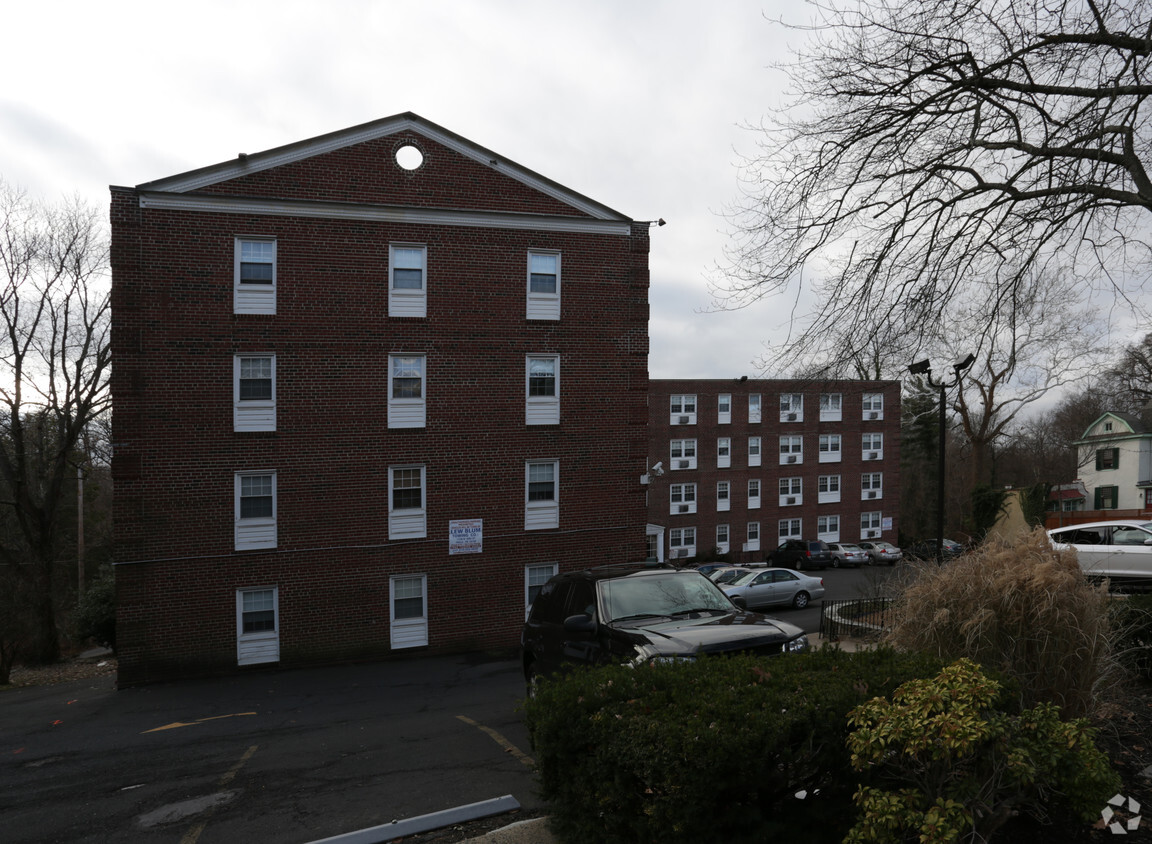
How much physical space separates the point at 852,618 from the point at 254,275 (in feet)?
49.8

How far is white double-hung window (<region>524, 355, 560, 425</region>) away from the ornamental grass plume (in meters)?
14.7

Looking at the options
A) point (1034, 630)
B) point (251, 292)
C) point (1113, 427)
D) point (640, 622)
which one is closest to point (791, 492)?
point (1113, 427)

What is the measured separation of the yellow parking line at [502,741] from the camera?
753cm

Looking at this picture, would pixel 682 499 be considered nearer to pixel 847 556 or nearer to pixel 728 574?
pixel 847 556

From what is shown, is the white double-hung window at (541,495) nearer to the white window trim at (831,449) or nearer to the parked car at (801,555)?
the parked car at (801,555)

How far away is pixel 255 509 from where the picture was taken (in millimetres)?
17766

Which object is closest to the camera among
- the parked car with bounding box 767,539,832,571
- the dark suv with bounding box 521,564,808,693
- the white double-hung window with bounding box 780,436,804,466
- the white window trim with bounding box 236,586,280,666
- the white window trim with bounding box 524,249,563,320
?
the dark suv with bounding box 521,564,808,693

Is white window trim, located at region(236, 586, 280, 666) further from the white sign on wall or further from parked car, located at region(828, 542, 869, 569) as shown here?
parked car, located at region(828, 542, 869, 569)

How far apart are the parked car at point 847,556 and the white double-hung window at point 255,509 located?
3404cm

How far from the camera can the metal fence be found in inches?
483

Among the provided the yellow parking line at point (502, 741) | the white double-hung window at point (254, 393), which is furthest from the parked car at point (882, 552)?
the yellow parking line at point (502, 741)

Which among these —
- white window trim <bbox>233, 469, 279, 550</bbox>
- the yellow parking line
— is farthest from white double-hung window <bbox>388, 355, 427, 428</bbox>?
the yellow parking line

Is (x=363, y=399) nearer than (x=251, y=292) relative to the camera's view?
No

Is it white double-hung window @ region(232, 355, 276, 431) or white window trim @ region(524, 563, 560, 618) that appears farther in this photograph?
white window trim @ region(524, 563, 560, 618)
